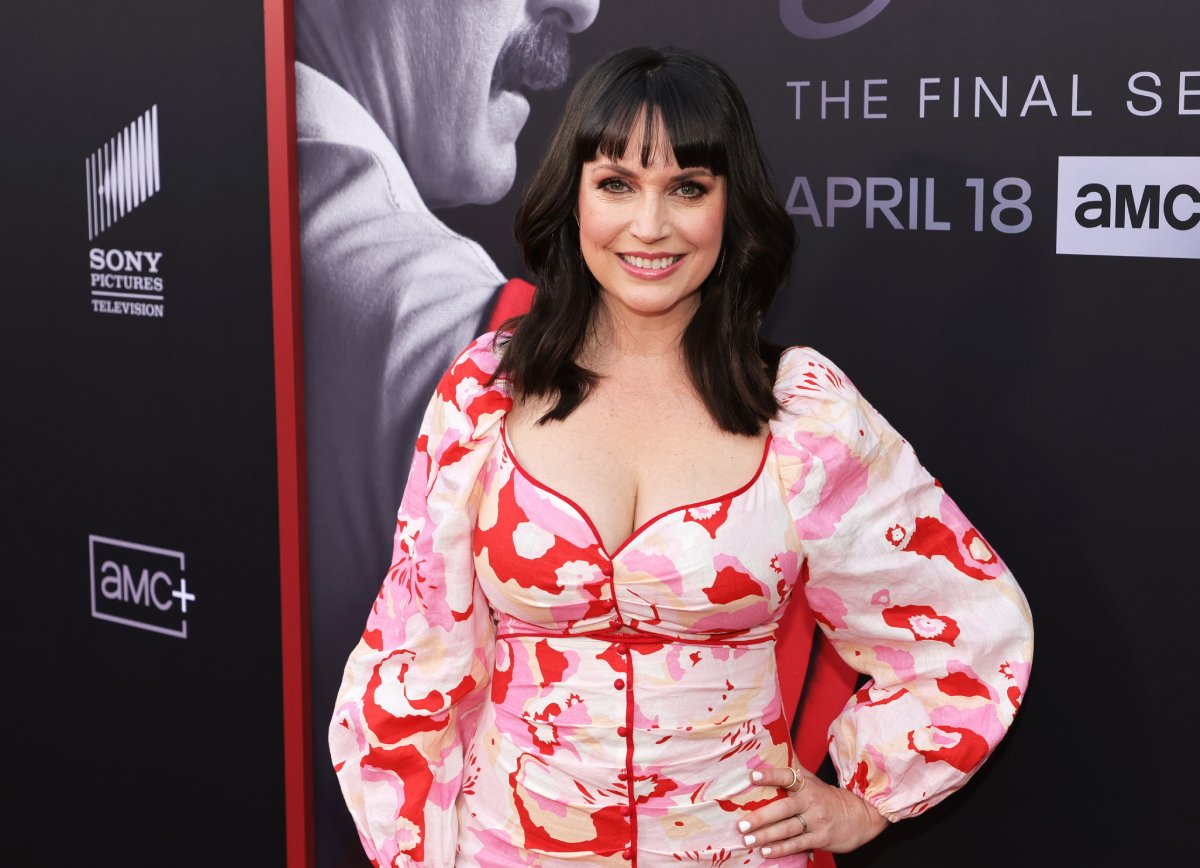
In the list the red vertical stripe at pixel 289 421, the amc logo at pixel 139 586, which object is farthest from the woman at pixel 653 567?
the amc logo at pixel 139 586

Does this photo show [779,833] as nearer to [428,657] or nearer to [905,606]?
[905,606]

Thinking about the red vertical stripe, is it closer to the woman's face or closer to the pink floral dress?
the pink floral dress

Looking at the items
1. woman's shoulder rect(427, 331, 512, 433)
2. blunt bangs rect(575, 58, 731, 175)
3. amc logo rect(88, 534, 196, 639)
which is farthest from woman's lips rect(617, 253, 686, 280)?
amc logo rect(88, 534, 196, 639)

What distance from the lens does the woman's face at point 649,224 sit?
155 cm

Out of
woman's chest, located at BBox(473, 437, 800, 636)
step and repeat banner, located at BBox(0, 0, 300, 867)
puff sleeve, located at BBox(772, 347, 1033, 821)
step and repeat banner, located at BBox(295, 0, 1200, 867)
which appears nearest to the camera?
woman's chest, located at BBox(473, 437, 800, 636)

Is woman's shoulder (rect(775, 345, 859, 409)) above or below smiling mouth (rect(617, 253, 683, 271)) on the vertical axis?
below

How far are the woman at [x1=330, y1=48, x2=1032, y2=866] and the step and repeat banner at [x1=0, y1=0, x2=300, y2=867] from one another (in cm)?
97

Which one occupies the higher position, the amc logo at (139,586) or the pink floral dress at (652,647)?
the pink floral dress at (652,647)

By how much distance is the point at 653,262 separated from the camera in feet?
5.24

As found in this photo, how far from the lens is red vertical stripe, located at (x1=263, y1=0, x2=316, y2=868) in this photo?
2404 mm

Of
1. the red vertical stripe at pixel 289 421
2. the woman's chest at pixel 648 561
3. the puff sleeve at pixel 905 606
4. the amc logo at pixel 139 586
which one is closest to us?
the woman's chest at pixel 648 561

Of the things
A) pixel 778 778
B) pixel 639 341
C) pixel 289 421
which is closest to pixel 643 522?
pixel 639 341

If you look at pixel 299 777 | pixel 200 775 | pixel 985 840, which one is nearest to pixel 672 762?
pixel 985 840

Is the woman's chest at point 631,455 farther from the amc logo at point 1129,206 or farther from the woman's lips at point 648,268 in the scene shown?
the amc logo at point 1129,206
